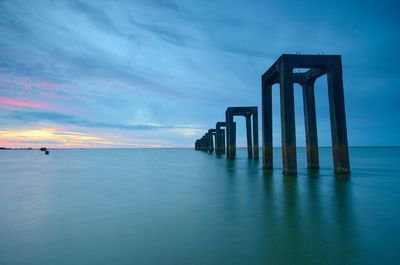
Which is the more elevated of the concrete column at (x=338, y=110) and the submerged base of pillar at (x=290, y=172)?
the concrete column at (x=338, y=110)

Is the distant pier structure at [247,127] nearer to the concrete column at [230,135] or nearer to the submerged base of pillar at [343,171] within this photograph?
the concrete column at [230,135]

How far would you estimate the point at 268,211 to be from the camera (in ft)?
21.8

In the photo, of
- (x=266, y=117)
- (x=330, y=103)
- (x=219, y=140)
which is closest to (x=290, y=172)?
(x=266, y=117)

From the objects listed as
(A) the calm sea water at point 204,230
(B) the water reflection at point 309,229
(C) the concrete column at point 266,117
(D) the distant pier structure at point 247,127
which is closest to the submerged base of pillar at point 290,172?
(C) the concrete column at point 266,117

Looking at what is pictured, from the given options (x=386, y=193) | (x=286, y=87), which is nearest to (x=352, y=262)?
(x=386, y=193)

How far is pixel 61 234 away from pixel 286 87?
12201 millimetres

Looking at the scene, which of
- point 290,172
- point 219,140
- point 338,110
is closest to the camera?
point 338,110

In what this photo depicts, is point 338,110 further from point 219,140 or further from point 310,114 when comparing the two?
point 219,140

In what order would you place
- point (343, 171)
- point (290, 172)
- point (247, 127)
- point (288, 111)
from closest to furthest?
1. point (288, 111)
2. point (290, 172)
3. point (343, 171)
4. point (247, 127)

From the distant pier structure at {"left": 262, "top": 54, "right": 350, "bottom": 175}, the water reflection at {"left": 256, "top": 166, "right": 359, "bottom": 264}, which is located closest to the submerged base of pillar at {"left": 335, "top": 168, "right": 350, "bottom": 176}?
the distant pier structure at {"left": 262, "top": 54, "right": 350, "bottom": 175}

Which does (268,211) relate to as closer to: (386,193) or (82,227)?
(82,227)

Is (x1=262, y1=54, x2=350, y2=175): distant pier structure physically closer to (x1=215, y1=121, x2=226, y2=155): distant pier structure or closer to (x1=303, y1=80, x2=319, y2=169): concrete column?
(x1=303, y1=80, x2=319, y2=169): concrete column

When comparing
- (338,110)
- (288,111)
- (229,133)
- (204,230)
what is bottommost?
(204,230)

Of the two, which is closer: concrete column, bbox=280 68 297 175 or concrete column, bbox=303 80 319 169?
concrete column, bbox=280 68 297 175
